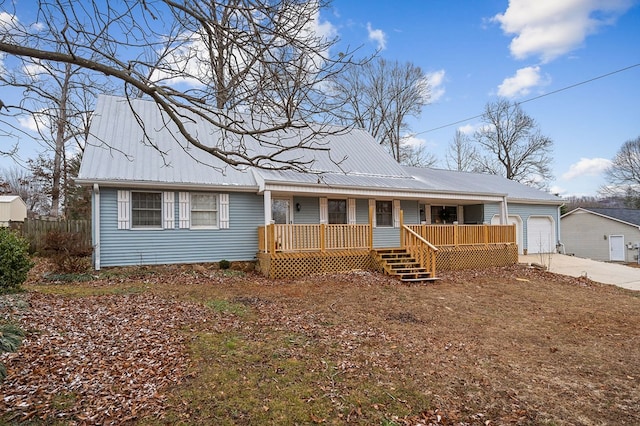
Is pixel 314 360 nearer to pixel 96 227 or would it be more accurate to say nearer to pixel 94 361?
pixel 94 361

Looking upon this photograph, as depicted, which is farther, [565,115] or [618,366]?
[565,115]

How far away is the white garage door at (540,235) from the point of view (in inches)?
749

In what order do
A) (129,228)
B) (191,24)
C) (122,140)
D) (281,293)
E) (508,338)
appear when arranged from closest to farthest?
(191,24) → (508,338) → (281,293) → (129,228) → (122,140)

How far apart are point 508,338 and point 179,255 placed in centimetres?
920

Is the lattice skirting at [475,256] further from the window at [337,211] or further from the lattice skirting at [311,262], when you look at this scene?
the window at [337,211]

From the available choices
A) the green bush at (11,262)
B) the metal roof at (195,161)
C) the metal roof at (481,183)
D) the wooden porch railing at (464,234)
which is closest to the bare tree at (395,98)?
the metal roof at (481,183)

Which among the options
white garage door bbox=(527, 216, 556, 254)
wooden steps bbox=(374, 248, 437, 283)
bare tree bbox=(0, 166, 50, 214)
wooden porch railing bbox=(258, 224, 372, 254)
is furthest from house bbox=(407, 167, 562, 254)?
bare tree bbox=(0, 166, 50, 214)

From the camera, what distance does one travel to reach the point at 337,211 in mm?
13922

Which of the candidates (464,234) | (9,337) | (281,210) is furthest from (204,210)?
(464,234)

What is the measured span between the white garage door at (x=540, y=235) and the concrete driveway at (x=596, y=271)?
78.6 inches

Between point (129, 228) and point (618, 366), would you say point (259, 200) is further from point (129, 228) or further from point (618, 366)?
point (618, 366)

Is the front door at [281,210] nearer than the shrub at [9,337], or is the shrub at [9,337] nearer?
the shrub at [9,337]

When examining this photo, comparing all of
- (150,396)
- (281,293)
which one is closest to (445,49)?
(281,293)

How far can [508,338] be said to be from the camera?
19.0 ft
